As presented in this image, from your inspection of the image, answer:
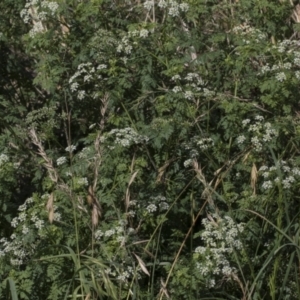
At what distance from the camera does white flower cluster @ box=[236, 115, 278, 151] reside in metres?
5.12

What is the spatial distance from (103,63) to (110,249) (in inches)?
57.5

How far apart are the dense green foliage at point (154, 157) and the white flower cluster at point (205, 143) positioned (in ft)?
0.06

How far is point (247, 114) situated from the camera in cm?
555

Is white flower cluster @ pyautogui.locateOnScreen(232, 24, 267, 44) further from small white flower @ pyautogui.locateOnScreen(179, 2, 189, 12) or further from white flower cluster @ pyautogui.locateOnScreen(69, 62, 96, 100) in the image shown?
white flower cluster @ pyautogui.locateOnScreen(69, 62, 96, 100)

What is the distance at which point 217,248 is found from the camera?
15.1 feet

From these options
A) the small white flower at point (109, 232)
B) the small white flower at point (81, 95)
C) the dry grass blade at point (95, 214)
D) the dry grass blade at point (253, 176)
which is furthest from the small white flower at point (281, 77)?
the dry grass blade at point (95, 214)

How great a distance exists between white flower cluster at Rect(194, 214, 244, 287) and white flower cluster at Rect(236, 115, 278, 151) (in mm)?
638

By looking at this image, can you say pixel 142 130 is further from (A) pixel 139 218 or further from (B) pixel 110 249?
(B) pixel 110 249

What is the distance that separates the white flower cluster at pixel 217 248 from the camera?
178 inches

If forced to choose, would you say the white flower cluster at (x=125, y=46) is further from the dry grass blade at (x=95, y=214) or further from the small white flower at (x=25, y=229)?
the dry grass blade at (x=95, y=214)

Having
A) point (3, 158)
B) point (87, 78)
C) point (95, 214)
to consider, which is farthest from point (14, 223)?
point (87, 78)

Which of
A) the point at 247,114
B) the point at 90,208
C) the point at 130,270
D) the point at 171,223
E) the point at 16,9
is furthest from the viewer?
the point at 16,9

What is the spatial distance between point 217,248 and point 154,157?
2.91 ft

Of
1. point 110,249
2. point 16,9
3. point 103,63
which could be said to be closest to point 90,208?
point 110,249
